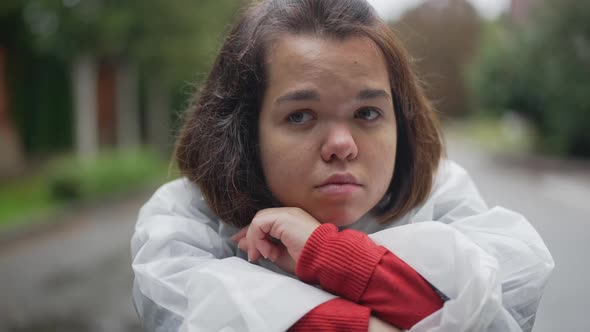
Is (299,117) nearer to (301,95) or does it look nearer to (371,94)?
(301,95)

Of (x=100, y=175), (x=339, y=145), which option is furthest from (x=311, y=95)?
(x=100, y=175)

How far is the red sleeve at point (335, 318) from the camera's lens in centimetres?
118

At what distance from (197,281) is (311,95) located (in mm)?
500

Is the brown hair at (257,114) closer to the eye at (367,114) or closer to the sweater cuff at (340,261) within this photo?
the eye at (367,114)

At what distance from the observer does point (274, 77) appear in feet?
4.51

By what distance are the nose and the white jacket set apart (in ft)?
0.72

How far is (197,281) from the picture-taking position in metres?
1.29

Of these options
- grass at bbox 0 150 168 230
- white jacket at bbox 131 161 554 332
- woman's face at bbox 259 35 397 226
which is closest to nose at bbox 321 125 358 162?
woman's face at bbox 259 35 397 226

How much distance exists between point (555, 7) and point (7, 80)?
17.3 metres

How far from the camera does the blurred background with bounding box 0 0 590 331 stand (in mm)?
5539

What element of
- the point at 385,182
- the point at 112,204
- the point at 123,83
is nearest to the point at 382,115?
the point at 385,182

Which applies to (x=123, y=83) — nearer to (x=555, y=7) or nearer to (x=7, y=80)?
(x=7, y=80)

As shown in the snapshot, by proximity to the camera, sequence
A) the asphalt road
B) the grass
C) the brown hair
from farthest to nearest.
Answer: the grass, the asphalt road, the brown hair

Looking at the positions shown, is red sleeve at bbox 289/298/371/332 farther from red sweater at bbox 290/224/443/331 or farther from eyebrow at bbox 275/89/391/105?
eyebrow at bbox 275/89/391/105
